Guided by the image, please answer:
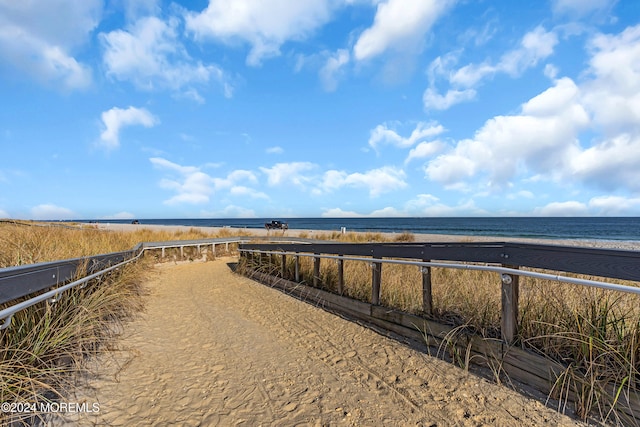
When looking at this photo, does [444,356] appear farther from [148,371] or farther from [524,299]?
[148,371]

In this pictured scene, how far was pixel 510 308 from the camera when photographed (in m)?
3.63

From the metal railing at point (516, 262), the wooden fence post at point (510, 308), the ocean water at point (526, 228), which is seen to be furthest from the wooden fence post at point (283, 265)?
the ocean water at point (526, 228)

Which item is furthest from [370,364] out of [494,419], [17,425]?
[17,425]

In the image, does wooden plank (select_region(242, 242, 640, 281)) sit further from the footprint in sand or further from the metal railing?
the footprint in sand

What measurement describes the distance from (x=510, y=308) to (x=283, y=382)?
2.49 metres

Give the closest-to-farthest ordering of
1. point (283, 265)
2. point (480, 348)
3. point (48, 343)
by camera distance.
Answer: point (48, 343) < point (480, 348) < point (283, 265)

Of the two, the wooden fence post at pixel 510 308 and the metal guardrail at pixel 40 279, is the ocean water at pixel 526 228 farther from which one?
the metal guardrail at pixel 40 279

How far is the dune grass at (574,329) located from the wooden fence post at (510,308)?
0.37 feet

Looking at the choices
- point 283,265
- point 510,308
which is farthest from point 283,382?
point 283,265

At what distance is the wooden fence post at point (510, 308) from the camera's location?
3.61m

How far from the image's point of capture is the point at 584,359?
3.04m

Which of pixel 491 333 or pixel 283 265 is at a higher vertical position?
pixel 283 265

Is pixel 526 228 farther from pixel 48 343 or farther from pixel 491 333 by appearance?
pixel 48 343

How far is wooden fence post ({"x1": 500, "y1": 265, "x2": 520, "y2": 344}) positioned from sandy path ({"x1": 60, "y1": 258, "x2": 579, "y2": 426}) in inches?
21.8
